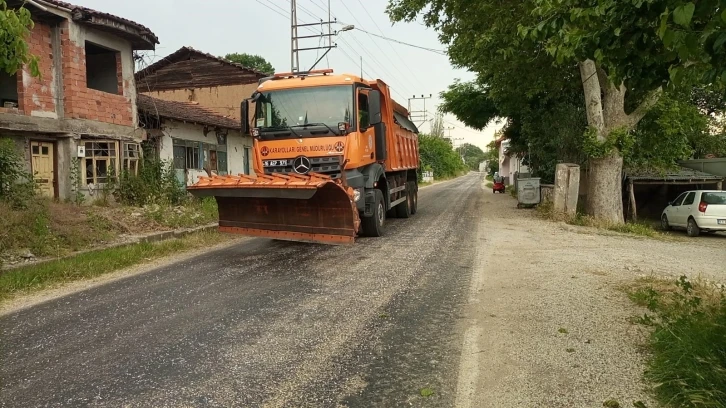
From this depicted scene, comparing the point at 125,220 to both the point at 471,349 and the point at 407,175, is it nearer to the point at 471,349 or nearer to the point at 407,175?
the point at 407,175

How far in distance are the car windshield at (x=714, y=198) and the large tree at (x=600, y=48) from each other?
379cm

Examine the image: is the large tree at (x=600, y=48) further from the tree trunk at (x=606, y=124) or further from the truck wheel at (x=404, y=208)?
the truck wheel at (x=404, y=208)

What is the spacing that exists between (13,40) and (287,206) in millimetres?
4472

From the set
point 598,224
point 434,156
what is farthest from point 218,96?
point 434,156

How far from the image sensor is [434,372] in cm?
391

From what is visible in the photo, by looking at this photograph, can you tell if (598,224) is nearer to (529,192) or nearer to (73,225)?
(529,192)

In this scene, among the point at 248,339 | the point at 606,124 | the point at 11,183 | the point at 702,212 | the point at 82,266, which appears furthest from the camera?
the point at 702,212

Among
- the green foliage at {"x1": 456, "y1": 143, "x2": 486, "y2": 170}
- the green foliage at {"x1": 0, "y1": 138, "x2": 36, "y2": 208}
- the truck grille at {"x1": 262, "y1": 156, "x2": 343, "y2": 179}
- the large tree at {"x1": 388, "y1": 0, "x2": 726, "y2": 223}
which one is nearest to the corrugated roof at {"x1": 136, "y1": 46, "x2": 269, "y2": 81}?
the large tree at {"x1": 388, "y1": 0, "x2": 726, "y2": 223}

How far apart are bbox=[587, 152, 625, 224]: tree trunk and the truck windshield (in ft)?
29.3

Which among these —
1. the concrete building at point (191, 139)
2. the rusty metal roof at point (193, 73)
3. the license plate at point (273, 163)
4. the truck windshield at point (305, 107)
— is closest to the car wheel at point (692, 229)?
the truck windshield at point (305, 107)

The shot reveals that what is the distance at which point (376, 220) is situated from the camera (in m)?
10.3

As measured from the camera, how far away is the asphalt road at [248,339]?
3605 millimetres

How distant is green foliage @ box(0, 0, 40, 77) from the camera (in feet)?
16.6

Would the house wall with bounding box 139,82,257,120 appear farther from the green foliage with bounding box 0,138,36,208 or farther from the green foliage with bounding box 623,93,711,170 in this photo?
the green foliage with bounding box 623,93,711,170
